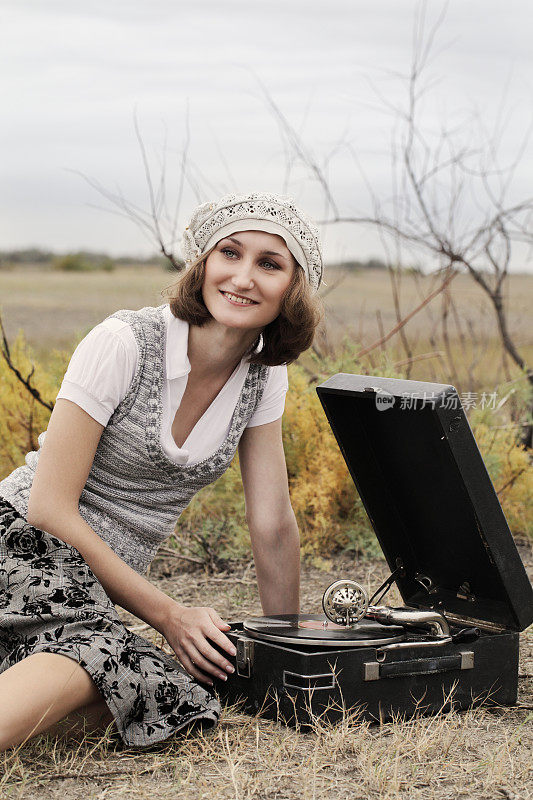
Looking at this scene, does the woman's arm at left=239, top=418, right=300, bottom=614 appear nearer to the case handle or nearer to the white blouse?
the white blouse

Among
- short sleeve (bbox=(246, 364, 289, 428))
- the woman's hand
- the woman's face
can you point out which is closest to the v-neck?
short sleeve (bbox=(246, 364, 289, 428))

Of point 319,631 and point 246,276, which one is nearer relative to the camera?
point 319,631

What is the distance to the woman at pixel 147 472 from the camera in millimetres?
2539

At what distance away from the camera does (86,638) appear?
2.57 m

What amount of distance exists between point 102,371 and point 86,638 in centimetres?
76

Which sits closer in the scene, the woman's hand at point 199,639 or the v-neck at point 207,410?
the woman's hand at point 199,639

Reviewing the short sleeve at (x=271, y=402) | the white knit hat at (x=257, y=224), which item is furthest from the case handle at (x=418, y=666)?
the white knit hat at (x=257, y=224)

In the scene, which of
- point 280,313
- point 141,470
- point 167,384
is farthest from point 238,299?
point 141,470

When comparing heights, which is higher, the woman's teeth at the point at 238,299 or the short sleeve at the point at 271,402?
the woman's teeth at the point at 238,299

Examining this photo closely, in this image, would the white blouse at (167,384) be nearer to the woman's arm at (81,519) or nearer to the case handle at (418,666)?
the woman's arm at (81,519)

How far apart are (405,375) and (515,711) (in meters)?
3.47

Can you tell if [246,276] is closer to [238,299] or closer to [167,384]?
[238,299]

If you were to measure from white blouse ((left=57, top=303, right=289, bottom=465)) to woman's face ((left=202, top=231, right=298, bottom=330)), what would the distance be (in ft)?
0.65

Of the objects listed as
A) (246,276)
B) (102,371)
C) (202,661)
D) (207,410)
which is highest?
(246,276)
